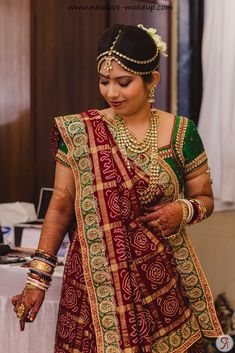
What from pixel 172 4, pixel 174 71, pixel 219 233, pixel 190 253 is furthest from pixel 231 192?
pixel 190 253

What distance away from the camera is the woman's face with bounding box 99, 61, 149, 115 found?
6.22 feet

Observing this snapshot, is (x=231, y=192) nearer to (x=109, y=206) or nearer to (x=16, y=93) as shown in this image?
(x=16, y=93)

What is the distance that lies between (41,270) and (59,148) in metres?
0.32

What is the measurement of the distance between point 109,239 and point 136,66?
0.44 meters

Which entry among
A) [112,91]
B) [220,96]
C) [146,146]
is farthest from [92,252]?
[220,96]

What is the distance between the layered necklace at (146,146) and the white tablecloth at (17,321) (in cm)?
67

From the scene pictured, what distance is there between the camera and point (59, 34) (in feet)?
12.6

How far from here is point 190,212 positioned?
194 centimetres

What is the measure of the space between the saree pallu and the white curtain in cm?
150

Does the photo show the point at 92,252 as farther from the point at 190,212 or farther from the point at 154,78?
the point at 154,78

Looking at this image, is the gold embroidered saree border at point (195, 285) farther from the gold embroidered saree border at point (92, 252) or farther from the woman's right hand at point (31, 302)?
the woman's right hand at point (31, 302)

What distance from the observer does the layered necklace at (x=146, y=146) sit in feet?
6.28

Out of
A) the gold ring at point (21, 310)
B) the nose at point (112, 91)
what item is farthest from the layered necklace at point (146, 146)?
the gold ring at point (21, 310)

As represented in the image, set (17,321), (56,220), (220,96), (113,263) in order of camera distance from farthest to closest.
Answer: (220,96) < (17,321) < (56,220) < (113,263)
